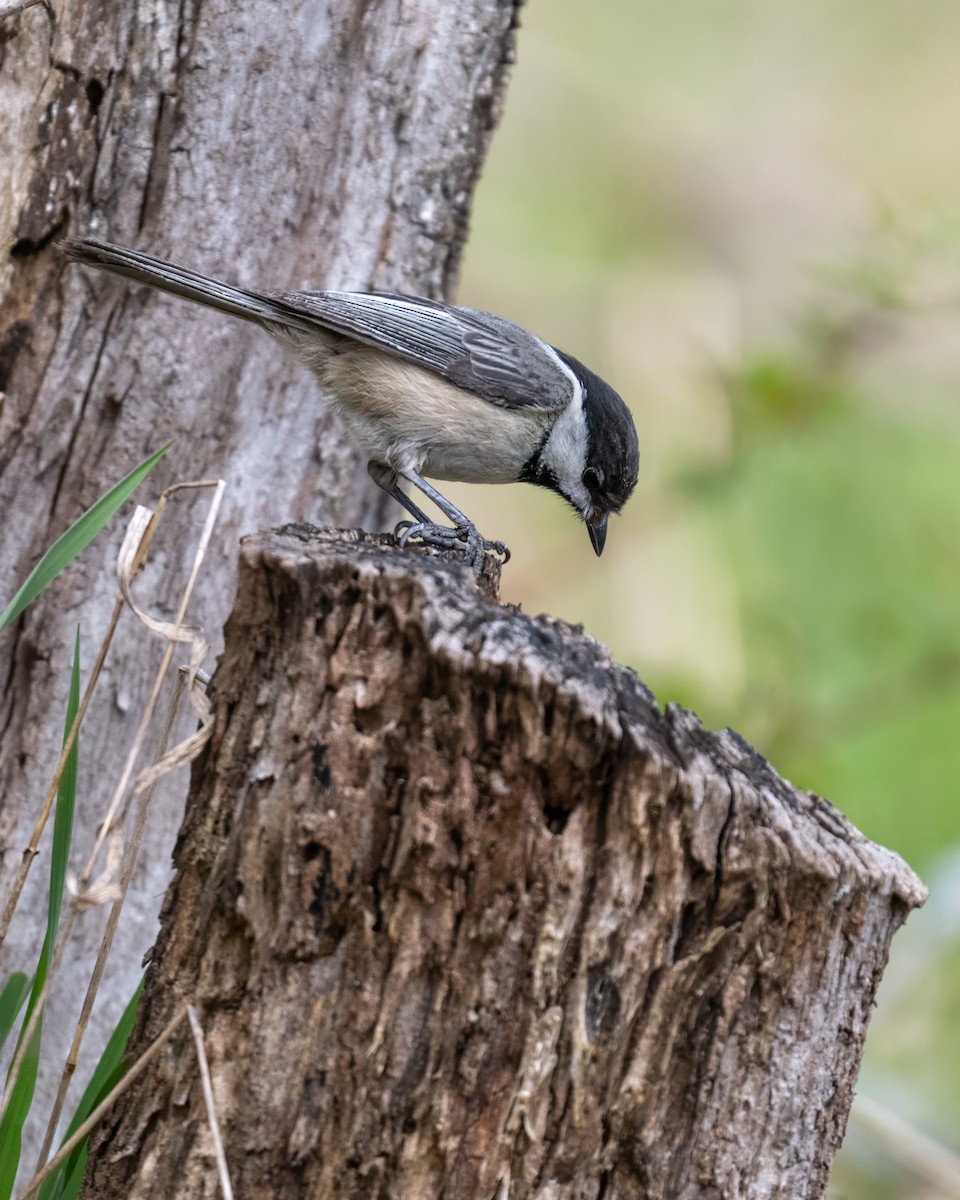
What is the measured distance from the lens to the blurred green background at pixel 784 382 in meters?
4.50

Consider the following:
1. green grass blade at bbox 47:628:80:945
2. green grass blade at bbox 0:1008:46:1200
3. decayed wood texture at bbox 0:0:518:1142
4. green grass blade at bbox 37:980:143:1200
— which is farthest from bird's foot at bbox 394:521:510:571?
green grass blade at bbox 0:1008:46:1200

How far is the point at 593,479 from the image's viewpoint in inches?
142

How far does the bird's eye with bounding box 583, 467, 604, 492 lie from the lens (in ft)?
11.7

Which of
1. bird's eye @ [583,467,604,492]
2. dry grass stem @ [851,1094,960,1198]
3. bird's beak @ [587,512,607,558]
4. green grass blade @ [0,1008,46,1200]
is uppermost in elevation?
bird's eye @ [583,467,604,492]

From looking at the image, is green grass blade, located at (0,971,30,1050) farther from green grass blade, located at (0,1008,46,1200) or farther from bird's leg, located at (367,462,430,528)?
bird's leg, located at (367,462,430,528)

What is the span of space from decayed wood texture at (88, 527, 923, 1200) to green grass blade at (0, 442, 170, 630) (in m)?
0.35

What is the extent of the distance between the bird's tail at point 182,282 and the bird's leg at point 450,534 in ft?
1.85

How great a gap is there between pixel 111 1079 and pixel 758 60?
739 cm

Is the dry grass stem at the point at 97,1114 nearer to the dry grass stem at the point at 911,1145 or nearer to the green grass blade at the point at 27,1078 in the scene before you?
the green grass blade at the point at 27,1078

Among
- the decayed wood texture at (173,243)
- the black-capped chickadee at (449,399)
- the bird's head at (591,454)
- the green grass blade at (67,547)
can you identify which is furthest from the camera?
the bird's head at (591,454)

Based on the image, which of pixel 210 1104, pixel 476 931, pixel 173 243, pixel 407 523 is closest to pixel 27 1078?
pixel 210 1104

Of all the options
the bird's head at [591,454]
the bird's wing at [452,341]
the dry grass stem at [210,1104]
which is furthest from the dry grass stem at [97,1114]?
the bird's head at [591,454]

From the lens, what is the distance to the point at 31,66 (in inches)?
116

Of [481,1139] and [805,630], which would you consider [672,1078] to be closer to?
[481,1139]
